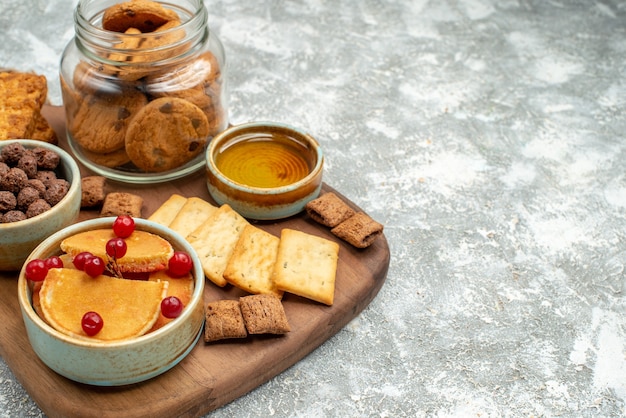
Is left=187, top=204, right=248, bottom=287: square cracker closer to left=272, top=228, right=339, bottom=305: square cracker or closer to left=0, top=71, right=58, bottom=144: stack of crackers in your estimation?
left=272, top=228, right=339, bottom=305: square cracker

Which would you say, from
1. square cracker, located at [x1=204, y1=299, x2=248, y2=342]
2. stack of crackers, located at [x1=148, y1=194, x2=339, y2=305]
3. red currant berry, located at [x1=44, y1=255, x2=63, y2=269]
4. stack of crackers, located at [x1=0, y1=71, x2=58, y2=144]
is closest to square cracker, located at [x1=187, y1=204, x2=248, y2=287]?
stack of crackers, located at [x1=148, y1=194, x2=339, y2=305]

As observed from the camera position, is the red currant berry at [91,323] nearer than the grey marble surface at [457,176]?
Yes

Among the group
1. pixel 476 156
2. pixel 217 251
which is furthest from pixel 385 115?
pixel 217 251

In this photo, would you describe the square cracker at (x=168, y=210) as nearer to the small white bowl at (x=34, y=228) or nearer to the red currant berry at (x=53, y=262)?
the small white bowl at (x=34, y=228)

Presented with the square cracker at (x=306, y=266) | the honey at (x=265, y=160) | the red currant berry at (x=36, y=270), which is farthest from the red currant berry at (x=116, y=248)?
the honey at (x=265, y=160)

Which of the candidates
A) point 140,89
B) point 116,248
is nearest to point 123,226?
point 116,248

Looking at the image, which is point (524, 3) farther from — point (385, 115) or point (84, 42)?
point (84, 42)

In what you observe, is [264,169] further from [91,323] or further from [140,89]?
[91,323]
